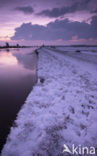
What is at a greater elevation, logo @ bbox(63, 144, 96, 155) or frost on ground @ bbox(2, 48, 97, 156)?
frost on ground @ bbox(2, 48, 97, 156)

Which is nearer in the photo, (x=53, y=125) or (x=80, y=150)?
(x=80, y=150)

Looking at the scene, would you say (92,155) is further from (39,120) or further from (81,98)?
(81,98)

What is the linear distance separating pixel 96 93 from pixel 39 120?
2.72 m

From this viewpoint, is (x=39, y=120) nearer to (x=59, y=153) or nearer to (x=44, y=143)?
(x=44, y=143)

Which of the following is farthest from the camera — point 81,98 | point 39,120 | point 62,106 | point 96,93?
point 96,93

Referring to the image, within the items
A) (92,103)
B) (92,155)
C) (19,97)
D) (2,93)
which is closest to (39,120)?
(92,155)

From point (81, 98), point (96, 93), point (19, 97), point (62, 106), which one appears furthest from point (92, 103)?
point (19, 97)

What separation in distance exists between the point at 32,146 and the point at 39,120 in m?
0.72

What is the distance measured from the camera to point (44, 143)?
1943mm

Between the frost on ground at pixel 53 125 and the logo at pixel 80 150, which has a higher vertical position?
the frost on ground at pixel 53 125

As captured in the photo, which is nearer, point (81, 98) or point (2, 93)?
point (81, 98)

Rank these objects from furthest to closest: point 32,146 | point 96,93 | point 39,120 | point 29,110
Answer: point 96,93 → point 29,110 → point 39,120 → point 32,146

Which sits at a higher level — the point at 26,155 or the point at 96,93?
the point at 96,93

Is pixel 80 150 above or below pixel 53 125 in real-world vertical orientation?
below
